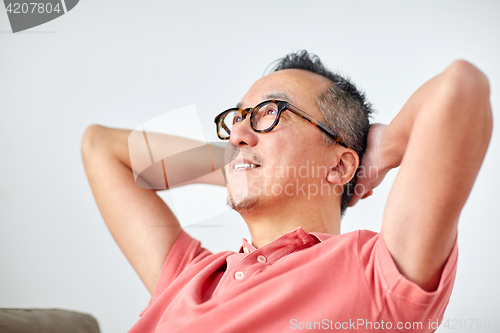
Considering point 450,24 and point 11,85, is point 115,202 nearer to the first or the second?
point 11,85

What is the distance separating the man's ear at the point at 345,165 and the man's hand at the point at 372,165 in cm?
4

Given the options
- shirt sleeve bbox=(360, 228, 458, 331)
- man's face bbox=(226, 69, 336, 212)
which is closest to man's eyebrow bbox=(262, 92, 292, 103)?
man's face bbox=(226, 69, 336, 212)

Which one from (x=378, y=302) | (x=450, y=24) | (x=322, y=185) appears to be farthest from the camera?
(x=450, y=24)

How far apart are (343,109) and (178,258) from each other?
75cm

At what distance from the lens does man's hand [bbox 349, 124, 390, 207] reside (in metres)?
1.14

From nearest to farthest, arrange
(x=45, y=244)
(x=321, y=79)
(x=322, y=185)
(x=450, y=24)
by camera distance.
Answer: (x=322, y=185), (x=321, y=79), (x=450, y=24), (x=45, y=244)

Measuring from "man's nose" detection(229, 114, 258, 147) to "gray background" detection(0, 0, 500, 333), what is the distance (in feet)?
1.15

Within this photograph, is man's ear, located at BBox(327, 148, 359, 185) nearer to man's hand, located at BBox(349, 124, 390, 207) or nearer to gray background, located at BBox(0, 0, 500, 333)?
man's hand, located at BBox(349, 124, 390, 207)

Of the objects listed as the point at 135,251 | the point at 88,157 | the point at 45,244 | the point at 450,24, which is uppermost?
the point at 450,24

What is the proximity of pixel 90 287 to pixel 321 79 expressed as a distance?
1.49 metres

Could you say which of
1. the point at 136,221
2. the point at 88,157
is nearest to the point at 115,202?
the point at 136,221

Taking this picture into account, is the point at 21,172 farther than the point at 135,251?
Yes

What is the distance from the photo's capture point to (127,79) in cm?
193

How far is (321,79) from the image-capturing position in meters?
1.31
